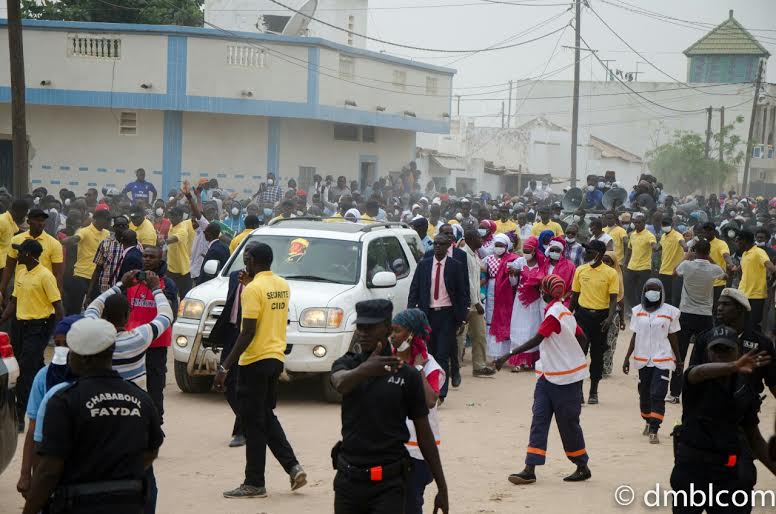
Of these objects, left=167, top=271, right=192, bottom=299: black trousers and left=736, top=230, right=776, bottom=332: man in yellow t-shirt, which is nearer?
left=736, top=230, right=776, bottom=332: man in yellow t-shirt

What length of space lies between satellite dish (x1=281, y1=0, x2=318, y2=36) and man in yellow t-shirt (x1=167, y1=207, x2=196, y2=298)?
965 inches

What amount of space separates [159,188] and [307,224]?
20.4 metres

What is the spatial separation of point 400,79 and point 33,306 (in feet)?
101

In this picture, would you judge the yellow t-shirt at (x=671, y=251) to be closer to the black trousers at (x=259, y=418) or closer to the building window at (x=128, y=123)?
the black trousers at (x=259, y=418)

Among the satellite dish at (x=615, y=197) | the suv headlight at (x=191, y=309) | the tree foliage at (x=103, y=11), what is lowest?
the suv headlight at (x=191, y=309)

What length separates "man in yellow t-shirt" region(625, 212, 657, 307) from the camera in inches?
761

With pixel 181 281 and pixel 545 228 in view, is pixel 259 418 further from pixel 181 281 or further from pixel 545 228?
pixel 545 228

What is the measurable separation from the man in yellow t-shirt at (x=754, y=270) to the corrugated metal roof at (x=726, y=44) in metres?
75.4

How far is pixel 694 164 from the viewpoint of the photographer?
223ft

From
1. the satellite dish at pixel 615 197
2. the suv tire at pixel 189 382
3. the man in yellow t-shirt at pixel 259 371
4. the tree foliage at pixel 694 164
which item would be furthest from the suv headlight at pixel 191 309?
the tree foliage at pixel 694 164

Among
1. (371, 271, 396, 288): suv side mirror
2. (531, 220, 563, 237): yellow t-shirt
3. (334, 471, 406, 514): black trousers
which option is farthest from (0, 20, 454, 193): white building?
(334, 471, 406, 514): black trousers

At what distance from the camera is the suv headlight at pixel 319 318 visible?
11.8 meters

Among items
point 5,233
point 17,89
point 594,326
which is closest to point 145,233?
point 5,233

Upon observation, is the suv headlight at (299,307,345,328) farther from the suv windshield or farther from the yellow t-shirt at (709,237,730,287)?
the yellow t-shirt at (709,237,730,287)
